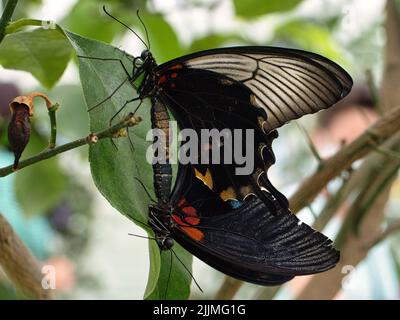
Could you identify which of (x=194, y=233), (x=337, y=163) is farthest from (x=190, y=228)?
(x=337, y=163)

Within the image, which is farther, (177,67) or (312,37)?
(312,37)

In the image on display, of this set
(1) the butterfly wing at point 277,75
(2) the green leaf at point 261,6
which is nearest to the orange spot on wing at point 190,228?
(1) the butterfly wing at point 277,75

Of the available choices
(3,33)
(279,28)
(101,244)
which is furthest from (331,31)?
(101,244)

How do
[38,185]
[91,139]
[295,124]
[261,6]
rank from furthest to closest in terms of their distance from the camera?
1. [295,124]
2. [38,185]
3. [261,6]
4. [91,139]

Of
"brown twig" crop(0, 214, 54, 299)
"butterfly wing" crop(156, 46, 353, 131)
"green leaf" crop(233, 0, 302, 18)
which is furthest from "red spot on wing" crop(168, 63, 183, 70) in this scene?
"green leaf" crop(233, 0, 302, 18)

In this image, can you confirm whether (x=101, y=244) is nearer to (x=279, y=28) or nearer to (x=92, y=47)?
(x=279, y=28)

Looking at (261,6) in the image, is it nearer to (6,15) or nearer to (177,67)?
(177,67)
